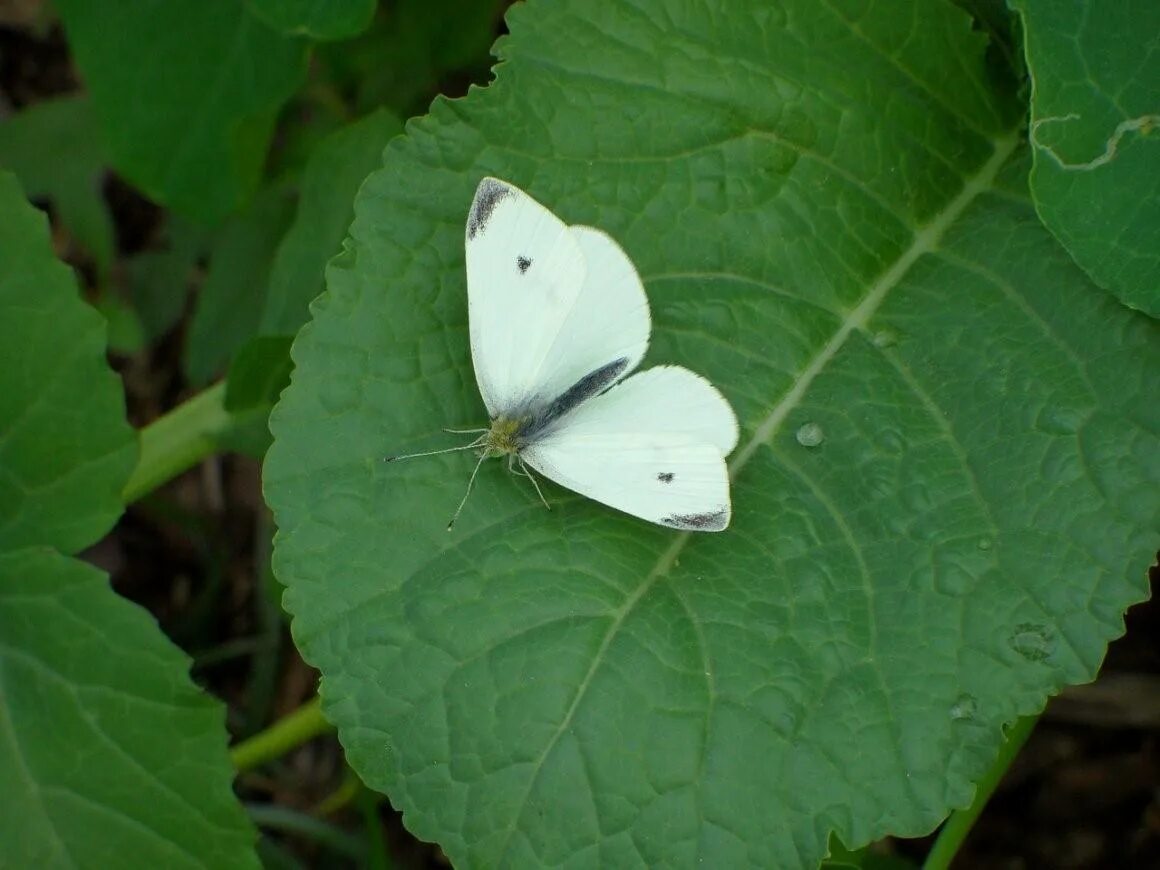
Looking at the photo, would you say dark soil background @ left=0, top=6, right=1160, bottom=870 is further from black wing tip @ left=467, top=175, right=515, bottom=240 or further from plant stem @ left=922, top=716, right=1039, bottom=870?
black wing tip @ left=467, top=175, right=515, bottom=240

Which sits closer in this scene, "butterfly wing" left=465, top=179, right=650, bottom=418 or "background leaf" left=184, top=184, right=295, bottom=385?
"butterfly wing" left=465, top=179, right=650, bottom=418

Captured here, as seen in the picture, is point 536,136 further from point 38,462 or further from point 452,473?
point 38,462

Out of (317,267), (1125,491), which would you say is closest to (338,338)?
(317,267)

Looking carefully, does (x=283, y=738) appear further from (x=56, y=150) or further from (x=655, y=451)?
(x=56, y=150)

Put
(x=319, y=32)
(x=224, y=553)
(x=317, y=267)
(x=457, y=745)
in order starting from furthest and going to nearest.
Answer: (x=224, y=553) → (x=317, y=267) → (x=319, y=32) → (x=457, y=745)

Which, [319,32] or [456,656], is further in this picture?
[319,32]

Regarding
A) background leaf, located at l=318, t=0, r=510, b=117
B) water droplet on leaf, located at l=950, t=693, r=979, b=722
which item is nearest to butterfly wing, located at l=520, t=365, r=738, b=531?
water droplet on leaf, located at l=950, t=693, r=979, b=722


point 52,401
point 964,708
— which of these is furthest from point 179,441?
point 964,708

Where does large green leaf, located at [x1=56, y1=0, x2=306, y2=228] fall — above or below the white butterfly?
below
